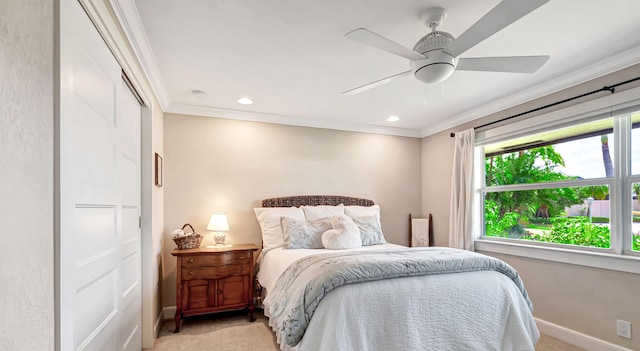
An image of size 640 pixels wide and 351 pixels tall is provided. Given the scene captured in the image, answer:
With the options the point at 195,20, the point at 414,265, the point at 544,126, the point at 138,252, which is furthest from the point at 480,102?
the point at 138,252

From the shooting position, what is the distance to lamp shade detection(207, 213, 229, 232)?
3516mm

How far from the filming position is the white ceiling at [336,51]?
191cm

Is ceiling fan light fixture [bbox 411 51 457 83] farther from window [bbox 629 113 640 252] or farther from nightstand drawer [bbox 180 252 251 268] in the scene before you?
nightstand drawer [bbox 180 252 251 268]

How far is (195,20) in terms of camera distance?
2025 millimetres

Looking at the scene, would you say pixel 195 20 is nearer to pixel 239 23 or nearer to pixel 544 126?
pixel 239 23

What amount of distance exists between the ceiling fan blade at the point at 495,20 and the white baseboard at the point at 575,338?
8.73ft

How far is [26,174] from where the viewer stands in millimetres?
917

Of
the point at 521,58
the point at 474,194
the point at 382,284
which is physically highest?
the point at 521,58

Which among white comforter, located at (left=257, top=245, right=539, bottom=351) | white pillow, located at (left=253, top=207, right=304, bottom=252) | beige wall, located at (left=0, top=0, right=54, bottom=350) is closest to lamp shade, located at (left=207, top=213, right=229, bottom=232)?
white pillow, located at (left=253, top=207, right=304, bottom=252)

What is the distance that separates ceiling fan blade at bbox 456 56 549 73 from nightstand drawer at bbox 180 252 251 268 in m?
2.69

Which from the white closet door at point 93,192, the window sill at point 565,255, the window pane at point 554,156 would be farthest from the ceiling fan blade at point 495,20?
the window sill at point 565,255

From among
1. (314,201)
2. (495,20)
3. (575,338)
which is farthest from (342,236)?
(495,20)

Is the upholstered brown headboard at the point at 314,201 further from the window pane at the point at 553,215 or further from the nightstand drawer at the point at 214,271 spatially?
the window pane at the point at 553,215

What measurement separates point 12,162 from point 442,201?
→ 447 cm
